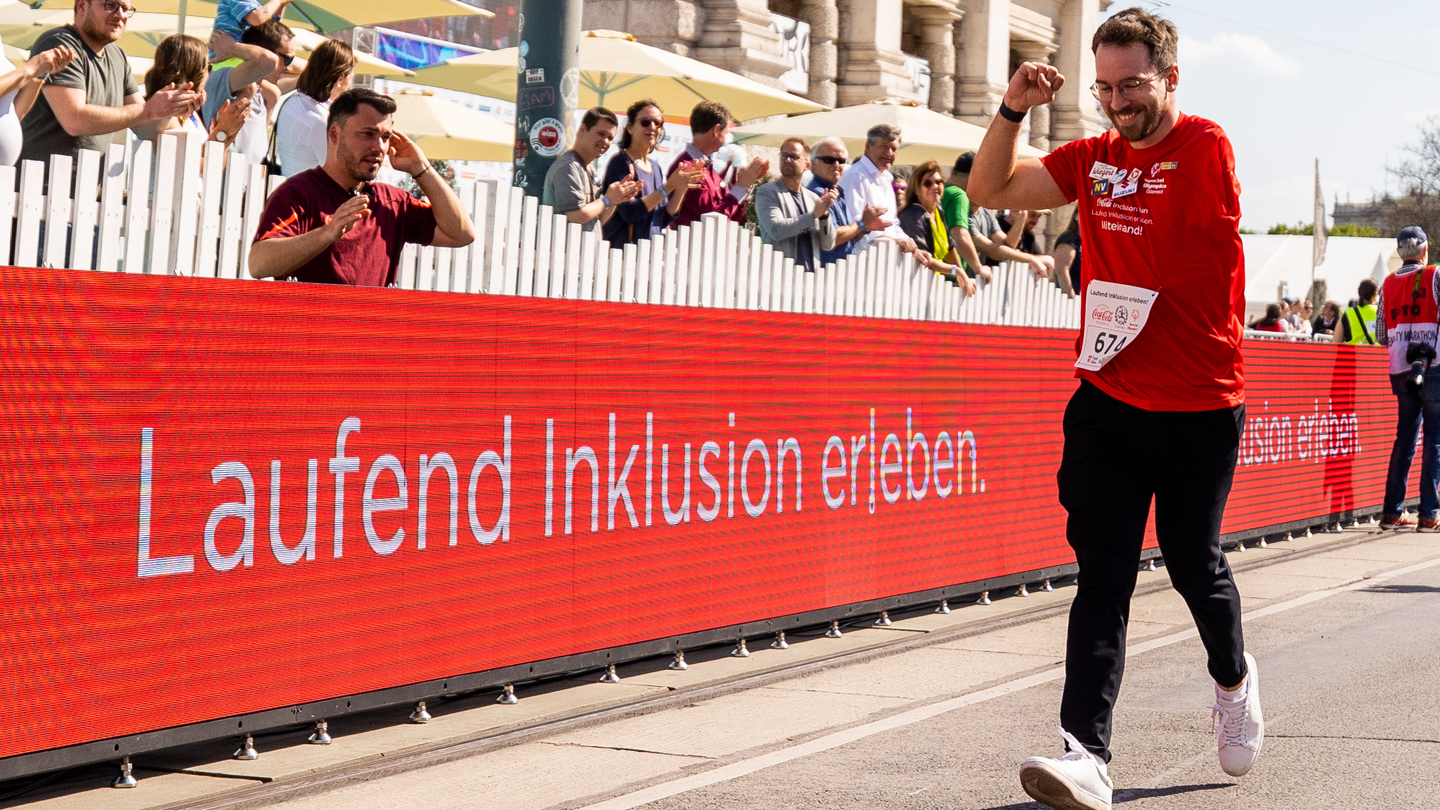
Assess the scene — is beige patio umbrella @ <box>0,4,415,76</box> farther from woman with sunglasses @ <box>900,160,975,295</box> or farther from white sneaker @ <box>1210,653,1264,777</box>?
white sneaker @ <box>1210,653,1264,777</box>

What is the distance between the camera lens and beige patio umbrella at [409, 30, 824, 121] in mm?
16266

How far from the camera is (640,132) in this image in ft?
30.0

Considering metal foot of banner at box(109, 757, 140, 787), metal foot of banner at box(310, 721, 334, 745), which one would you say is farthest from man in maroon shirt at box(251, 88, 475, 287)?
metal foot of banner at box(109, 757, 140, 787)

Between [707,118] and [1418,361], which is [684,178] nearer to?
[707,118]

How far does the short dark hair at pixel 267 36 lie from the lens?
845 centimetres

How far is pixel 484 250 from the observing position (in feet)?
22.2

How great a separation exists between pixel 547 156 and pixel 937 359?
252cm

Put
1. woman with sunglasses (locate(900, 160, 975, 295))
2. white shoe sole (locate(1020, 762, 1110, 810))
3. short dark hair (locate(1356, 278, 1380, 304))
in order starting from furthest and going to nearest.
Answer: short dark hair (locate(1356, 278, 1380, 304))
woman with sunglasses (locate(900, 160, 975, 295))
white shoe sole (locate(1020, 762, 1110, 810))

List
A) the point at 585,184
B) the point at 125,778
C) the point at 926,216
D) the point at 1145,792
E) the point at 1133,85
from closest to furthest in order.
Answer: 1. the point at 1133,85
2. the point at 125,778
3. the point at 1145,792
4. the point at 585,184
5. the point at 926,216

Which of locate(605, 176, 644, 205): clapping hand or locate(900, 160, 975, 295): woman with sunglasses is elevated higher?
locate(900, 160, 975, 295): woman with sunglasses

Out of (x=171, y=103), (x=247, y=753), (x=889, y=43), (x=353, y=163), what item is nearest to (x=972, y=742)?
(x=247, y=753)

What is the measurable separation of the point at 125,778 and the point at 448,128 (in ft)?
38.3

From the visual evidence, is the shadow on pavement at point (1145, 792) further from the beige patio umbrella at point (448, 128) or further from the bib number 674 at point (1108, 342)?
the beige patio umbrella at point (448, 128)

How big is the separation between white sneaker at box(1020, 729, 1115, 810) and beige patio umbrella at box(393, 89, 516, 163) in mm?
11910
